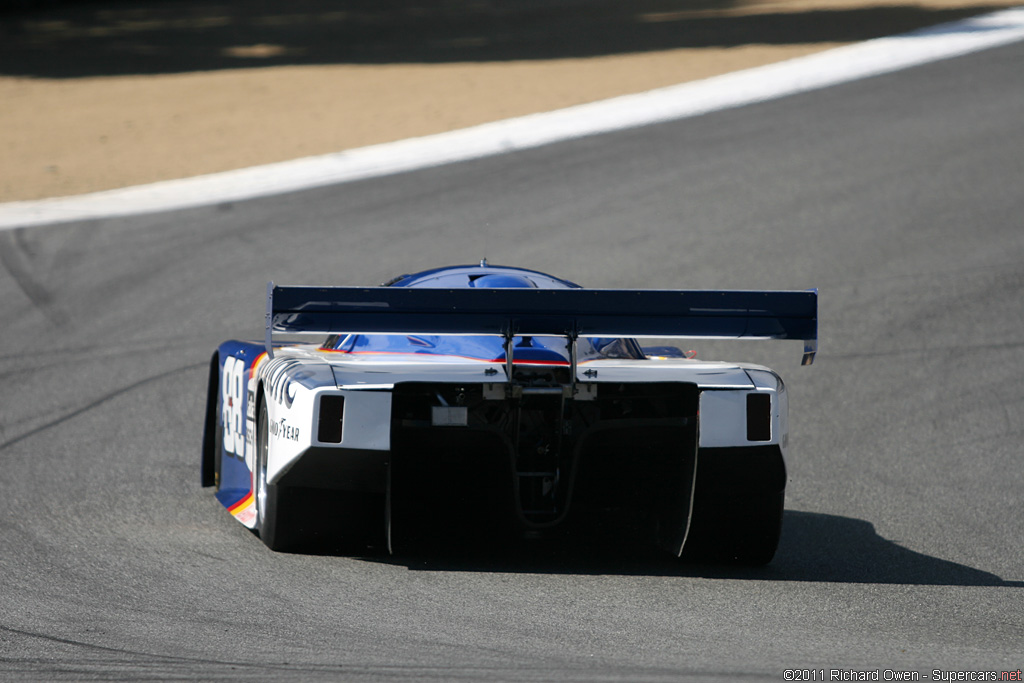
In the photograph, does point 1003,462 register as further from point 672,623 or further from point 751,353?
point 672,623

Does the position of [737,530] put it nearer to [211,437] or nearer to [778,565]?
[778,565]

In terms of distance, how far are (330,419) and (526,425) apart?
79cm

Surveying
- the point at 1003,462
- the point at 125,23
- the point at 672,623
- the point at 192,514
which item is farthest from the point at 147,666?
the point at 125,23

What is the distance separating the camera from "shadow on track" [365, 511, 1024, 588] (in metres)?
5.33

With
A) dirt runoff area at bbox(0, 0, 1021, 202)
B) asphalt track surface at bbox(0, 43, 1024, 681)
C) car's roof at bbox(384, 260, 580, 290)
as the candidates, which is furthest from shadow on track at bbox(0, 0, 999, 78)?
car's roof at bbox(384, 260, 580, 290)

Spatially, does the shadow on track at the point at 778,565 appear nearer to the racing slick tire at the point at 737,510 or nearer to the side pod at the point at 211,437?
the racing slick tire at the point at 737,510

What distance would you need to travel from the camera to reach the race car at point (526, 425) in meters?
4.96

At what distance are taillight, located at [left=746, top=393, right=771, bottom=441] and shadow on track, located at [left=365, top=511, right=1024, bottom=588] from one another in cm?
59

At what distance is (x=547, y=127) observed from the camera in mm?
18000

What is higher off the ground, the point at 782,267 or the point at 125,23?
the point at 125,23

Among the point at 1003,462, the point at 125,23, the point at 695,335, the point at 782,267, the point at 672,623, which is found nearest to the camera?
the point at 672,623

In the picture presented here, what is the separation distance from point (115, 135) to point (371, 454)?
598 inches

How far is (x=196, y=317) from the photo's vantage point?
1131cm

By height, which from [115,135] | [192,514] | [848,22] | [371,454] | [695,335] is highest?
[848,22]
